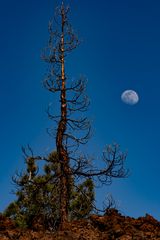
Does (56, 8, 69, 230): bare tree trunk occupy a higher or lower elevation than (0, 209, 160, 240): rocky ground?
higher

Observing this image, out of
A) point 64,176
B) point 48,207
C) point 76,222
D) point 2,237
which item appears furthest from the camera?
point 48,207

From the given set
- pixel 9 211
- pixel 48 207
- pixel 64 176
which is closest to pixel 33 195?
pixel 48 207

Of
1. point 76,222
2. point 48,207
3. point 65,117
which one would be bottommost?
point 76,222

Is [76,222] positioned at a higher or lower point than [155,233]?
higher

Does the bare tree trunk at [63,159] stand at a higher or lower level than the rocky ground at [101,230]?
higher

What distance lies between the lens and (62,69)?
1669 cm

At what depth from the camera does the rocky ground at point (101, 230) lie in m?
10.9

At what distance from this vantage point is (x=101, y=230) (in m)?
12.5

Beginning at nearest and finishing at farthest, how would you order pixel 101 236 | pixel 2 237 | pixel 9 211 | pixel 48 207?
pixel 2 237, pixel 101 236, pixel 48 207, pixel 9 211

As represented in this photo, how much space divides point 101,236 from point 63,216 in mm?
2687

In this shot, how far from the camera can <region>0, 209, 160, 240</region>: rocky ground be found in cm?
1092

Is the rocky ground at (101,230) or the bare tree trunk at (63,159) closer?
the rocky ground at (101,230)

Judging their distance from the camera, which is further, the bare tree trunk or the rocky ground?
the bare tree trunk

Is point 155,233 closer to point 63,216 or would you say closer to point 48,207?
point 63,216
